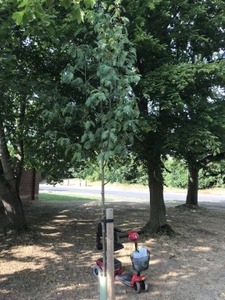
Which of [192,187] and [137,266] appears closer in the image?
[137,266]

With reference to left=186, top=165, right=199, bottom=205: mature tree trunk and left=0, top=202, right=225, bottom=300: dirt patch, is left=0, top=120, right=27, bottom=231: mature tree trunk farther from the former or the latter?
left=186, top=165, right=199, bottom=205: mature tree trunk

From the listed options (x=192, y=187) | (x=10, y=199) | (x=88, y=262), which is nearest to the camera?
(x=88, y=262)

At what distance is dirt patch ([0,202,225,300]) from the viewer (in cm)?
562

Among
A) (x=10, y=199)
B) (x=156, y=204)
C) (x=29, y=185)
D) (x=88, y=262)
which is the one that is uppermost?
(x=29, y=185)

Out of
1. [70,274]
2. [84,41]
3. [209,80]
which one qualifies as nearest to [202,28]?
[209,80]

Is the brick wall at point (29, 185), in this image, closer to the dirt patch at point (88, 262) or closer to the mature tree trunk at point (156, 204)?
the dirt patch at point (88, 262)

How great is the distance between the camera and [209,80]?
776 cm

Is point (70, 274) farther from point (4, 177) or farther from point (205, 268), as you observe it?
A: point (4, 177)

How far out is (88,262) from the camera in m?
7.12

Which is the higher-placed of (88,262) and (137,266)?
(137,266)

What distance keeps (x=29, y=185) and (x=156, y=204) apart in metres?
11.6

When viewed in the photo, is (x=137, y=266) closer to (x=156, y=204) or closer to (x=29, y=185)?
(x=156, y=204)

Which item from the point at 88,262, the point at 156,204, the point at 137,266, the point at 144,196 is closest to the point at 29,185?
the point at 144,196

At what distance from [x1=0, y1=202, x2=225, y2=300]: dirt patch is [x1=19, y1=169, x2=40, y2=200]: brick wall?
25.9 feet
